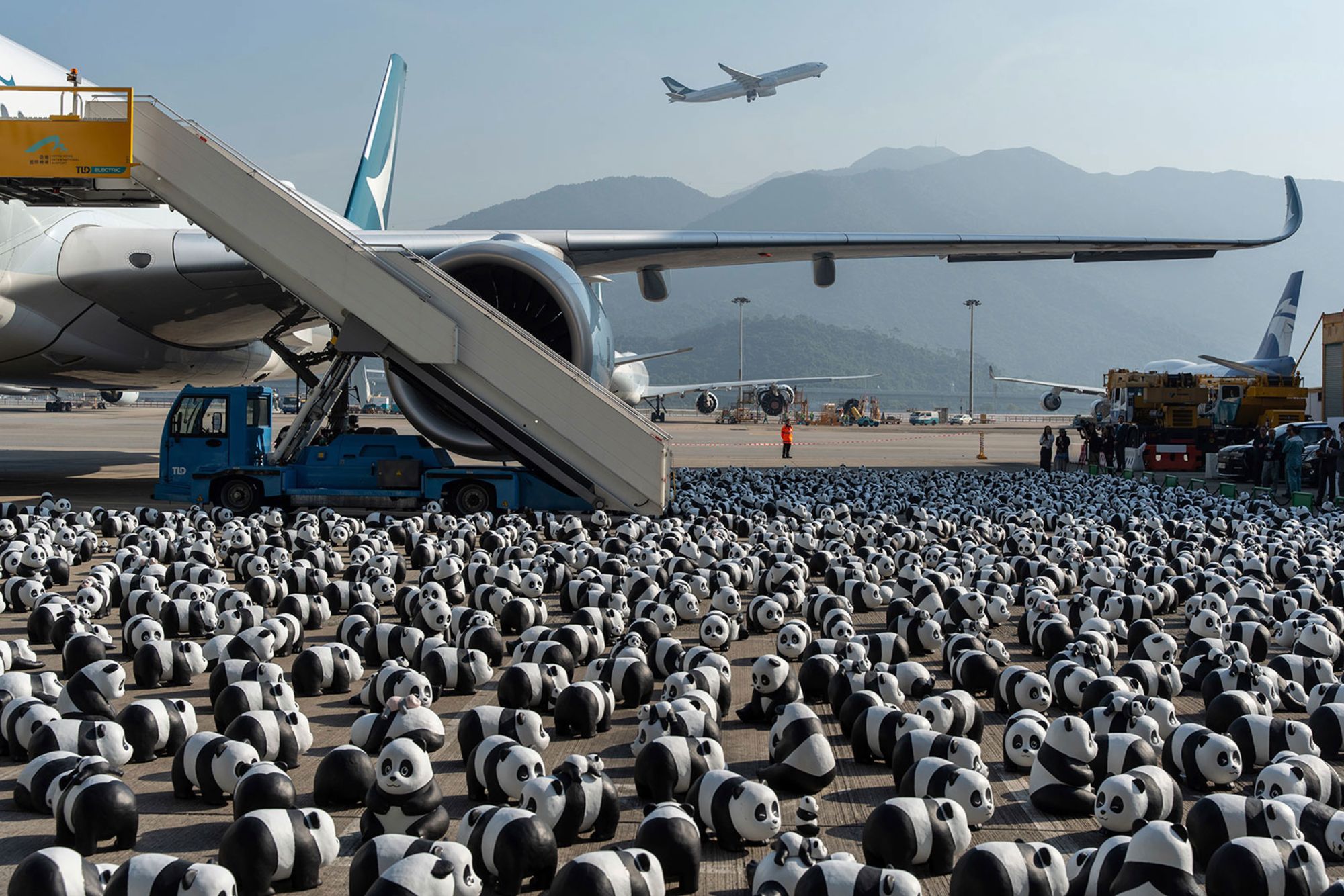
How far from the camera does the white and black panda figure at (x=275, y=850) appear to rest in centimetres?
521

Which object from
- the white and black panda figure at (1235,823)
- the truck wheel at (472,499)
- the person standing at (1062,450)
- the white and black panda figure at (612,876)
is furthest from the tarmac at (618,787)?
the person standing at (1062,450)

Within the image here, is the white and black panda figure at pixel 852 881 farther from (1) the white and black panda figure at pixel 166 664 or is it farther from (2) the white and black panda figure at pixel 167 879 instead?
(1) the white and black panda figure at pixel 166 664

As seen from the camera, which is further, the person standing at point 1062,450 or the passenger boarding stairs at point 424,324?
the person standing at point 1062,450

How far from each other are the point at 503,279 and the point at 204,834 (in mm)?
16780

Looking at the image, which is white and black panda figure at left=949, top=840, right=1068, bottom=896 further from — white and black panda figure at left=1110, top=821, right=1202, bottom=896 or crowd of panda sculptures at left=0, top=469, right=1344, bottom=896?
white and black panda figure at left=1110, top=821, right=1202, bottom=896

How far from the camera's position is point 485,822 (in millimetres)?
5352

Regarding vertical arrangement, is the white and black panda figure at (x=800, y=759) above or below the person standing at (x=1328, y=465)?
below

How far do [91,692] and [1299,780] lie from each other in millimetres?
7365

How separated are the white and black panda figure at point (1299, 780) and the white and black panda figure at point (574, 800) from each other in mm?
3304

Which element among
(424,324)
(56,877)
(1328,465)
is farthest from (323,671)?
(1328,465)

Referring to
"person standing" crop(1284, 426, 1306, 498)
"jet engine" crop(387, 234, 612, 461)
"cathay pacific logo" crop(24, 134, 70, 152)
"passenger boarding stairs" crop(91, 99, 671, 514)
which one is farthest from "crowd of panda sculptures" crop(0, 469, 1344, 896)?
"person standing" crop(1284, 426, 1306, 498)

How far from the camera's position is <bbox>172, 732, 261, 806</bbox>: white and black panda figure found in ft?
21.0

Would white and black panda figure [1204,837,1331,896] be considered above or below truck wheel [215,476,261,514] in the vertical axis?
below

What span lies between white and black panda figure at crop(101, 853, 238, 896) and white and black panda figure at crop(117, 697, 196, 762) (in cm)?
248
